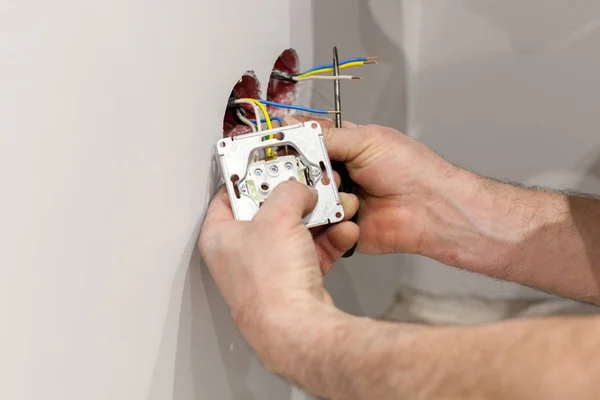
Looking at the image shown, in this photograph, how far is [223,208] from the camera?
0.58m

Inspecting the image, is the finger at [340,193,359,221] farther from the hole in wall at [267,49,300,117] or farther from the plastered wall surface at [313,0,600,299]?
the plastered wall surface at [313,0,600,299]

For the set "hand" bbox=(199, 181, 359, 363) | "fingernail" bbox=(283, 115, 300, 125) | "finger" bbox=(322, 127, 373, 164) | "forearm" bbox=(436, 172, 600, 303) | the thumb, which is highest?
"fingernail" bbox=(283, 115, 300, 125)

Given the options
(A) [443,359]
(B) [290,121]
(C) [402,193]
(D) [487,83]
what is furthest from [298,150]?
(D) [487,83]

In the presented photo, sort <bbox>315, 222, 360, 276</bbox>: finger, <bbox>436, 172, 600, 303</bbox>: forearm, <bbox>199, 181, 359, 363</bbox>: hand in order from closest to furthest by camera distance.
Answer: <bbox>199, 181, 359, 363</bbox>: hand < <bbox>315, 222, 360, 276</bbox>: finger < <bbox>436, 172, 600, 303</bbox>: forearm

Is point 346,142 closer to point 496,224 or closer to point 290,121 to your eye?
point 290,121

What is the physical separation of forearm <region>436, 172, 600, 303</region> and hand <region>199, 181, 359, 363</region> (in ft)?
0.94

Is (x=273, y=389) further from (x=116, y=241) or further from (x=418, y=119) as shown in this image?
(x=418, y=119)

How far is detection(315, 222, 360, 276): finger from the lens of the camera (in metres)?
0.63

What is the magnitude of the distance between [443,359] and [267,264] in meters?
0.18

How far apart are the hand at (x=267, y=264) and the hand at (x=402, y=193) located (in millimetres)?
161

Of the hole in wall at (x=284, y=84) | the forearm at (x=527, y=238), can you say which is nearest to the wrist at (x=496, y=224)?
the forearm at (x=527, y=238)

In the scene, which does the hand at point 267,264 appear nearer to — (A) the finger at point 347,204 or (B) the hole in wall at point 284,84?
(A) the finger at point 347,204

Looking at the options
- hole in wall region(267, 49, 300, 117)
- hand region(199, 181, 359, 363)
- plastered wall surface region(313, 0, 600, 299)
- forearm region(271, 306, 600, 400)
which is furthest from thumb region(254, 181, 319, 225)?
plastered wall surface region(313, 0, 600, 299)

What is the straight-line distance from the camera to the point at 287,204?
1.71 feet
